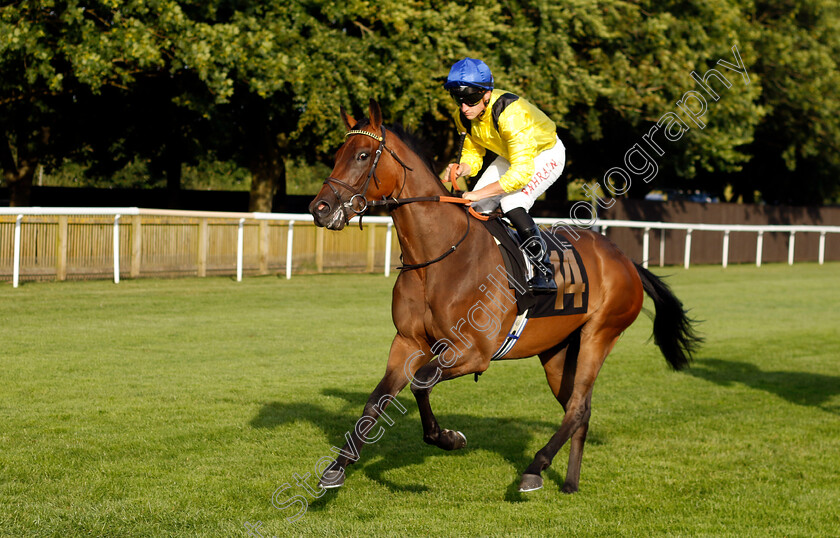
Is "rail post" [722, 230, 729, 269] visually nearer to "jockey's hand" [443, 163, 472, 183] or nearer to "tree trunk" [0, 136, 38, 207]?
"tree trunk" [0, 136, 38, 207]

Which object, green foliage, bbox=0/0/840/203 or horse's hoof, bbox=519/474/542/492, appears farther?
green foliage, bbox=0/0/840/203

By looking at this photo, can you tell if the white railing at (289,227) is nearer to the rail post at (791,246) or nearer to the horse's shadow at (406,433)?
the rail post at (791,246)

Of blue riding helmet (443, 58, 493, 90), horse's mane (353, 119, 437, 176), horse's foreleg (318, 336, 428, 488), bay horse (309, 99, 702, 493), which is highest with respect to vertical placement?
blue riding helmet (443, 58, 493, 90)

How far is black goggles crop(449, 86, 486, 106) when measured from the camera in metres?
4.91

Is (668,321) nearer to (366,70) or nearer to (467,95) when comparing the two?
(467,95)

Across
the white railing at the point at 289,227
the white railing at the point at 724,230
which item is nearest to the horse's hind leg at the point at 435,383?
the white railing at the point at 289,227

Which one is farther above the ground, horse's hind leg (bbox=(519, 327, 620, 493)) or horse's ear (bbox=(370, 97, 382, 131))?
horse's ear (bbox=(370, 97, 382, 131))

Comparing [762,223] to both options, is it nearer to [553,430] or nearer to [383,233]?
[383,233]

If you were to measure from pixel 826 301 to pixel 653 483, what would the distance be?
13.2 metres

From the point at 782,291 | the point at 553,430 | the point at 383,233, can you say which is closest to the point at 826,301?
the point at 782,291

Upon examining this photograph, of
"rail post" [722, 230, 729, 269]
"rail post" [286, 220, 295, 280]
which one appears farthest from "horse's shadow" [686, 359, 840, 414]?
"rail post" [722, 230, 729, 269]

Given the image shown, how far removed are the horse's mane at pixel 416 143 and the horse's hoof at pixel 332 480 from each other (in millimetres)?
1719

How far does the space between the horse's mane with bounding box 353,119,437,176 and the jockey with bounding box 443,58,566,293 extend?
0.96ft

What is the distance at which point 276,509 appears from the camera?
4.37m
